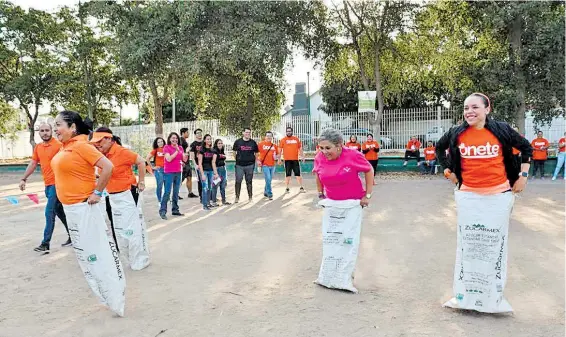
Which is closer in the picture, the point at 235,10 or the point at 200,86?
the point at 235,10

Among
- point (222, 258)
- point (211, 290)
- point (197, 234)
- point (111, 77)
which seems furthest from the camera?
point (111, 77)

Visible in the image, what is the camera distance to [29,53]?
80.6 ft

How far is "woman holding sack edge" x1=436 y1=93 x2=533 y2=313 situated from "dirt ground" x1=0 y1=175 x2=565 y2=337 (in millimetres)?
256

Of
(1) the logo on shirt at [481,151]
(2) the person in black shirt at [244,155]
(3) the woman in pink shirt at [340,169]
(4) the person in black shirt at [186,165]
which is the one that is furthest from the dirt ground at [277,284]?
(4) the person in black shirt at [186,165]

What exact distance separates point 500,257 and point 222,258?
3346mm

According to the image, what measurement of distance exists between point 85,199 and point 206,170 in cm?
622

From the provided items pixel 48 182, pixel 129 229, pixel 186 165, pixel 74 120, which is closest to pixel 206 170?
pixel 186 165

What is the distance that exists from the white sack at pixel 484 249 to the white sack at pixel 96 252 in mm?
3000

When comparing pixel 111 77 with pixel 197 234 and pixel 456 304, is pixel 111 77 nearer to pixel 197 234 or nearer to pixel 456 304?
pixel 197 234

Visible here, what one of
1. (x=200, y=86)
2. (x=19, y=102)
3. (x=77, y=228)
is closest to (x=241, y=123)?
(x=200, y=86)

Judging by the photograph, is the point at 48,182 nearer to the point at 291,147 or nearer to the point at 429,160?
the point at 291,147

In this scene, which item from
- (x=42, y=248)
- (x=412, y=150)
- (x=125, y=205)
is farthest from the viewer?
(x=412, y=150)

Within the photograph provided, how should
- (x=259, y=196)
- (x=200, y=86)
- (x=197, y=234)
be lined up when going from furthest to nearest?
(x=200, y=86)
(x=259, y=196)
(x=197, y=234)

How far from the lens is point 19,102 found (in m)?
25.3
